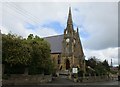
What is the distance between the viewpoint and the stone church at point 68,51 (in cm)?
8288

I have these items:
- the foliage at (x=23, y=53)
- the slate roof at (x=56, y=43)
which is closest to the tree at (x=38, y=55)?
the foliage at (x=23, y=53)

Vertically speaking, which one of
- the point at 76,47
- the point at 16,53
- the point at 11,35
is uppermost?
the point at 76,47

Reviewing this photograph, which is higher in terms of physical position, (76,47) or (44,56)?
(76,47)

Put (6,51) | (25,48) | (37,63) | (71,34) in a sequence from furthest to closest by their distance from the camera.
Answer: (71,34) → (37,63) → (25,48) → (6,51)

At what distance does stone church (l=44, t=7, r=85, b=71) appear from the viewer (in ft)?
272

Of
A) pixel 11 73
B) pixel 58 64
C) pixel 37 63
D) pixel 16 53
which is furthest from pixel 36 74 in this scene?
pixel 58 64

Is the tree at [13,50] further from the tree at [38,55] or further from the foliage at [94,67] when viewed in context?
the foliage at [94,67]

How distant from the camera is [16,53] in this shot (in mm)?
36312

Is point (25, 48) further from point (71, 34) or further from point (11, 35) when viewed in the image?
point (71, 34)

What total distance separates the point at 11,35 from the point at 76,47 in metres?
51.0

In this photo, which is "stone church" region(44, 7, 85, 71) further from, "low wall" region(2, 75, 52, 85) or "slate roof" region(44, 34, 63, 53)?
"low wall" region(2, 75, 52, 85)

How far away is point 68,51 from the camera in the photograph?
83438mm

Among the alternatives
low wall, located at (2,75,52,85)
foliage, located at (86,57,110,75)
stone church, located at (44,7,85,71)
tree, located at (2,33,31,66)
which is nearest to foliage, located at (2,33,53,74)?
tree, located at (2,33,31,66)

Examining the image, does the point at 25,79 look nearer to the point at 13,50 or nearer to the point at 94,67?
the point at 13,50
